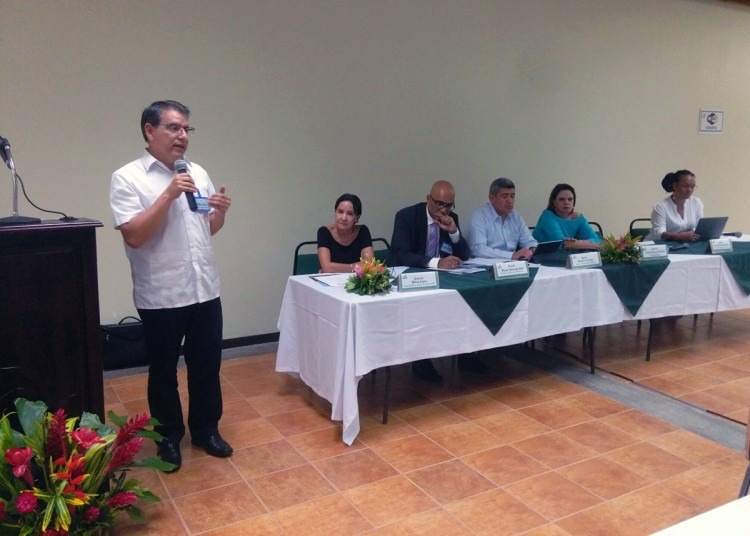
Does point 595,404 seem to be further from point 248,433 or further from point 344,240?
point 248,433

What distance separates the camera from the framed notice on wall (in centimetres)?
602

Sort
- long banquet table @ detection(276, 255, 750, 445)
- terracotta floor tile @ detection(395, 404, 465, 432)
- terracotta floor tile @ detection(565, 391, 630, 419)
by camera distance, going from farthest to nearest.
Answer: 1. terracotta floor tile @ detection(565, 391, 630, 419)
2. terracotta floor tile @ detection(395, 404, 465, 432)
3. long banquet table @ detection(276, 255, 750, 445)

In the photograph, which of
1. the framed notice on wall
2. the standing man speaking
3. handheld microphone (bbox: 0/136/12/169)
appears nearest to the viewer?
handheld microphone (bbox: 0/136/12/169)

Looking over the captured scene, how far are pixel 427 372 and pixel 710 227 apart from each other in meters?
2.52

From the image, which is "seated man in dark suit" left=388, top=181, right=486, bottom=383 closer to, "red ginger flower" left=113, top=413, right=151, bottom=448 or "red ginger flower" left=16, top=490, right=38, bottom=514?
"red ginger flower" left=113, top=413, right=151, bottom=448

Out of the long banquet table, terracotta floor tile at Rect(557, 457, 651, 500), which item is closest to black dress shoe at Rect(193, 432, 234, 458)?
the long banquet table

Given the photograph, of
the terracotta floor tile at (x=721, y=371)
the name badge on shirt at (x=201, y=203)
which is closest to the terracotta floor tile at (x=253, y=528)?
the name badge on shirt at (x=201, y=203)

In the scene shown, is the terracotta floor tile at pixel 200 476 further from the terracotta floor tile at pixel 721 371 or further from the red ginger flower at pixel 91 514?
the terracotta floor tile at pixel 721 371

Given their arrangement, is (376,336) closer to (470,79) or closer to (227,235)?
(227,235)

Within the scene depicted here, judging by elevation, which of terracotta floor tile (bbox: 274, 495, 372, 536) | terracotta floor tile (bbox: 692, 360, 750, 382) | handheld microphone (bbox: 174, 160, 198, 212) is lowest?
terracotta floor tile (bbox: 274, 495, 372, 536)

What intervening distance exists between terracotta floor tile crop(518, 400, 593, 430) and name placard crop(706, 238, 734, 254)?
169 centimetres

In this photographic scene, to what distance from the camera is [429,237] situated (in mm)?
3467

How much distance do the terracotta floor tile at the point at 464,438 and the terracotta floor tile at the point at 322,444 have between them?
381mm

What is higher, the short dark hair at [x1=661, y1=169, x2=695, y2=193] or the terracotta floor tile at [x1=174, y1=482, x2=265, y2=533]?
the short dark hair at [x1=661, y1=169, x2=695, y2=193]
